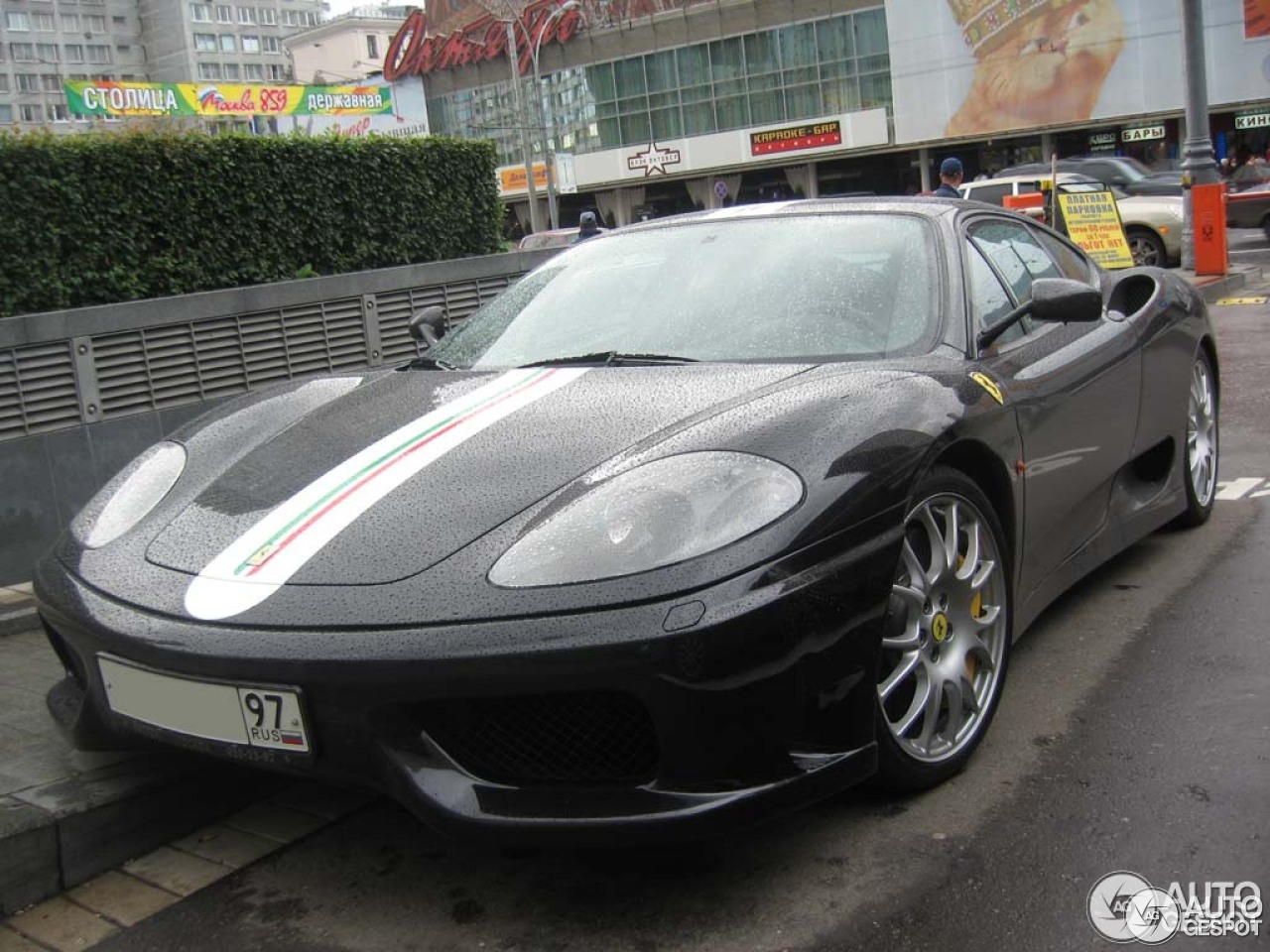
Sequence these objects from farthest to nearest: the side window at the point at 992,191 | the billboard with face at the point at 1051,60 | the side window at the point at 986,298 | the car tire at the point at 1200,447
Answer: the billboard with face at the point at 1051,60, the side window at the point at 992,191, the car tire at the point at 1200,447, the side window at the point at 986,298

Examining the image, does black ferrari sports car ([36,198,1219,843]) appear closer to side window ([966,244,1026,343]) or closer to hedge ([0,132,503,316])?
side window ([966,244,1026,343])

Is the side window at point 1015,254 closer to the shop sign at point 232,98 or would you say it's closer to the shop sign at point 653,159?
the shop sign at point 232,98

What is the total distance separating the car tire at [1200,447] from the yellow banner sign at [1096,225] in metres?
9.46

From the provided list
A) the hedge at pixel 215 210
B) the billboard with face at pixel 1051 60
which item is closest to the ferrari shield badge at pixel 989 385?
the hedge at pixel 215 210

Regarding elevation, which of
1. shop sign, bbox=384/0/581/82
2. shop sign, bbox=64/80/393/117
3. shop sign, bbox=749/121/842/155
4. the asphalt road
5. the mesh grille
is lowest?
the asphalt road

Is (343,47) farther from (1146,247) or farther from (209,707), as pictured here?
(209,707)

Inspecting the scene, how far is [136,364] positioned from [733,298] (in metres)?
4.07

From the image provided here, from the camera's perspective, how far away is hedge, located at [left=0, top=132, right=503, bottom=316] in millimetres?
6598

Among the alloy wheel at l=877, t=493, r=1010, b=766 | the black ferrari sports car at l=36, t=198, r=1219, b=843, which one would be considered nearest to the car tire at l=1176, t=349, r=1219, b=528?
the black ferrari sports car at l=36, t=198, r=1219, b=843

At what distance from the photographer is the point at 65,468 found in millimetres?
6160

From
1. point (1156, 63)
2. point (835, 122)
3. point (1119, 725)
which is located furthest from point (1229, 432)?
point (835, 122)

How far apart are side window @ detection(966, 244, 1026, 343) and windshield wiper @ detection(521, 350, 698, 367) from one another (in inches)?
31.8

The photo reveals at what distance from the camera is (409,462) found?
287 centimetres

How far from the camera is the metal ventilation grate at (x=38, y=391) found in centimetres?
599
